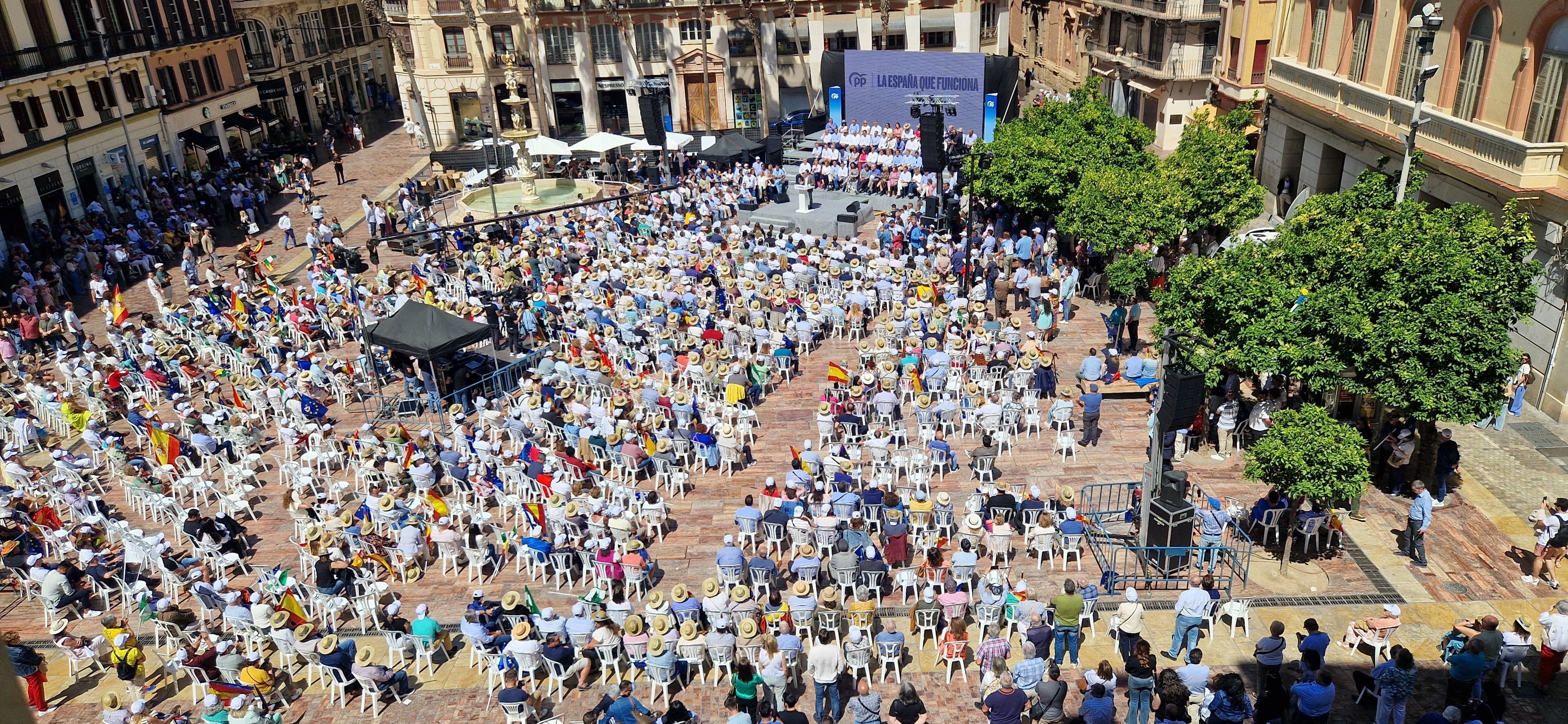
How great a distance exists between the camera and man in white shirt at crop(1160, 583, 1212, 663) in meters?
13.4

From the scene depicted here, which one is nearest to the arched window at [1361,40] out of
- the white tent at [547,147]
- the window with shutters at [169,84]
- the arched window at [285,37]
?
the white tent at [547,147]

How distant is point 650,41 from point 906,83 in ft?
46.0

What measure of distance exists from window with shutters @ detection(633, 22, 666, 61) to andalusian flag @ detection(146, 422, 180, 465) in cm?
3401

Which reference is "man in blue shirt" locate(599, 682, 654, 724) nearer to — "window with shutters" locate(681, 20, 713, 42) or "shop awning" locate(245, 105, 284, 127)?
"window with shutters" locate(681, 20, 713, 42)

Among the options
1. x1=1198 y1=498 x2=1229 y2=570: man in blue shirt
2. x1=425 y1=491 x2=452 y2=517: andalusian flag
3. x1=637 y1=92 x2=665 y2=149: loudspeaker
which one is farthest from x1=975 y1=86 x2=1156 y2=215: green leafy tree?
x1=425 y1=491 x2=452 y2=517: andalusian flag

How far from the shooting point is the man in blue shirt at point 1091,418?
19172 mm

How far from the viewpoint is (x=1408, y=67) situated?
85.1ft

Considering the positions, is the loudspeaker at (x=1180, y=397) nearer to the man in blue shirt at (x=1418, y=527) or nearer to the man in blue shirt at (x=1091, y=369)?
the man in blue shirt at (x=1418, y=527)

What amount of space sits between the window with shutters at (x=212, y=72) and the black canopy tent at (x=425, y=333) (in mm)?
34349

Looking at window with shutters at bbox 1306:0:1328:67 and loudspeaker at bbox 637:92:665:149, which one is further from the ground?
window with shutters at bbox 1306:0:1328:67

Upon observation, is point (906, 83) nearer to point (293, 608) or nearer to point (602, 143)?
point (602, 143)

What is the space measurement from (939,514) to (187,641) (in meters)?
10.8

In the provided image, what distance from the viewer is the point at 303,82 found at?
57.5 metres

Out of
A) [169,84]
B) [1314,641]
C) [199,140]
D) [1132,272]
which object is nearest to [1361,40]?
[1132,272]
